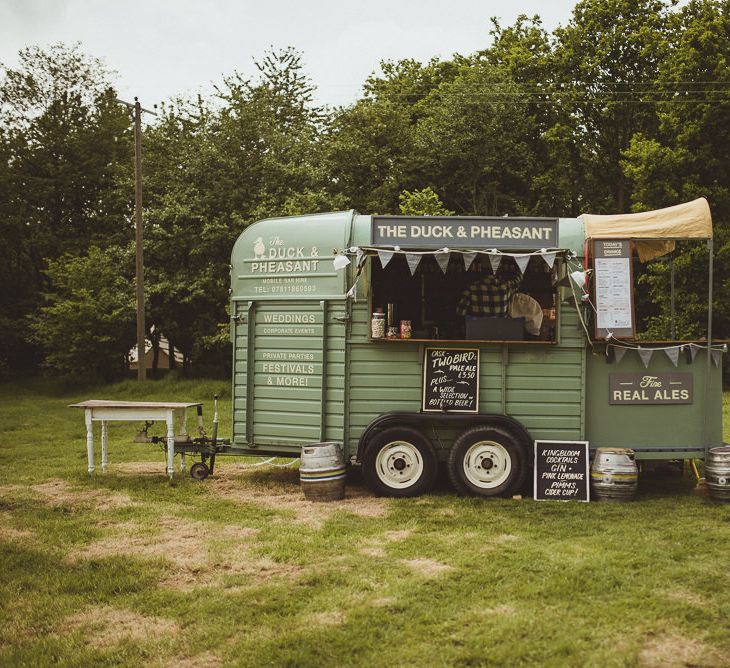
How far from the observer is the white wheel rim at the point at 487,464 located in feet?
27.7

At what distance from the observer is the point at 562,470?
8.29 meters

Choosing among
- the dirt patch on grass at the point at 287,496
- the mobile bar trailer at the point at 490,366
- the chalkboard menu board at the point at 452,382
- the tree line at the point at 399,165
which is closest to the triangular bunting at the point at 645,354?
the mobile bar trailer at the point at 490,366

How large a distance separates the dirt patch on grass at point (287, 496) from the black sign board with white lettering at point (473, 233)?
111 inches

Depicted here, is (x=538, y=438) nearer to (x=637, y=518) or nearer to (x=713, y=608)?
(x=637, y=518)

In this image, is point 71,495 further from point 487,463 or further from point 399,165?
point 399,165

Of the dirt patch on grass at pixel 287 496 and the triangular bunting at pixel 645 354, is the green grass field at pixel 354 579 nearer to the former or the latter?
the dirt patch on grass at pixel 287 496

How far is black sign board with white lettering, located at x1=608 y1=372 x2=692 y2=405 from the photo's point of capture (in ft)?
27.8

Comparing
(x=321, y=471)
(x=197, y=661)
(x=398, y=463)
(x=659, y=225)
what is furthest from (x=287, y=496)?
(x=659, y=225)

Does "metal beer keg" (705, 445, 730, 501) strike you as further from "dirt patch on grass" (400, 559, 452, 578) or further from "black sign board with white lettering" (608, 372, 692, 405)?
"dirt patch on grass" (400, 559, 452, 578)

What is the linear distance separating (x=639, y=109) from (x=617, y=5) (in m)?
3.60

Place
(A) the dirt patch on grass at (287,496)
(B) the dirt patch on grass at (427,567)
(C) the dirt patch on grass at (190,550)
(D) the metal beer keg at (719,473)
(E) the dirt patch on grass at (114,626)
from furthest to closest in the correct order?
(D) the metal beer keg at (719,473)
(A) the dirt patch on grass at (287,496)
(C) the dirt patch on grass at (190,550)
(B) the dirt patch on grass at (427,567)
(E) the dirt patch on grass at (114,626)

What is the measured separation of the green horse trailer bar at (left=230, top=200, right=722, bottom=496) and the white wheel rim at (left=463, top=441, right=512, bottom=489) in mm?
15

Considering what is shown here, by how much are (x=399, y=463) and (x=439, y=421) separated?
2.08 ft

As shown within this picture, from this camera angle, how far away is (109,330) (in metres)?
25.8
